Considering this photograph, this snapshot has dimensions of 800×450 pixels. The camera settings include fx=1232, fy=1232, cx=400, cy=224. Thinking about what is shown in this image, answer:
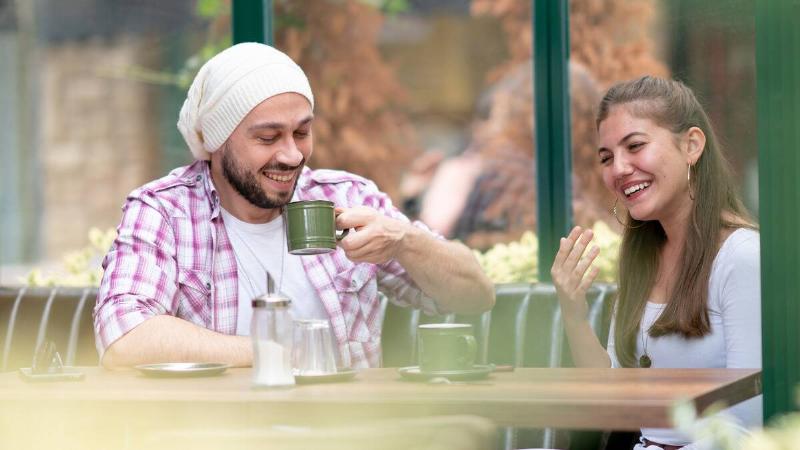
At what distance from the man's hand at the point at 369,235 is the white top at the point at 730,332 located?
25.9 inches

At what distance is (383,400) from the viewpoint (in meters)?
2.03

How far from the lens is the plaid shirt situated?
3000mm

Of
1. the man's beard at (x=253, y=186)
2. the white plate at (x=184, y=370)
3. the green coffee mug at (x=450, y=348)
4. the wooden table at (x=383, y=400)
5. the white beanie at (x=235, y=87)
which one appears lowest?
the wooden table at (x=383, y=400)

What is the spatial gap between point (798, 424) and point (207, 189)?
7.96ft

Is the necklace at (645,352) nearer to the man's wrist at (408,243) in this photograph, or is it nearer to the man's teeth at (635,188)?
the man's teeth at (635,188)

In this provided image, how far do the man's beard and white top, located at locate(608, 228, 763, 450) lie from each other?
1.00 meters

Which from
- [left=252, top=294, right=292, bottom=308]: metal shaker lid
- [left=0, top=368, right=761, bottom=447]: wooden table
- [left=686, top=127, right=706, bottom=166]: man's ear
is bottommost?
[left=0, top=368, right=761, bottom=447]: wooden table

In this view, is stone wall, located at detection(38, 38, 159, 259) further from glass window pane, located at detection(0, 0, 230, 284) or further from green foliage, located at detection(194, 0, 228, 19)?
green foliage, located at detection(194, 0, 228, 19)

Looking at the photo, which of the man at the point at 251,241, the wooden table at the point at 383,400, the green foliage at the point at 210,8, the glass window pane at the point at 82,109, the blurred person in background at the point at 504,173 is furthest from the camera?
the glass window pane at the point at 82,109

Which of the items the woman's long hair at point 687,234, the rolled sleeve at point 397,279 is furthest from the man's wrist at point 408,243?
the woman's long hair at point 687,234

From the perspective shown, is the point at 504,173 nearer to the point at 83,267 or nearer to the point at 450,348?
the point at 83,267

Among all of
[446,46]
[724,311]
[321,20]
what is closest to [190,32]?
[321,20]

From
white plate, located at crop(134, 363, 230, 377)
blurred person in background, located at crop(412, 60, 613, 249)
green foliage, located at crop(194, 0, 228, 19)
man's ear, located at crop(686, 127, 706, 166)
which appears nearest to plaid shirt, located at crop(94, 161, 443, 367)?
white plate, located at crop(134, 363, 230, 377)

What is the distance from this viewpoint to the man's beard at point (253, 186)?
318 cm
